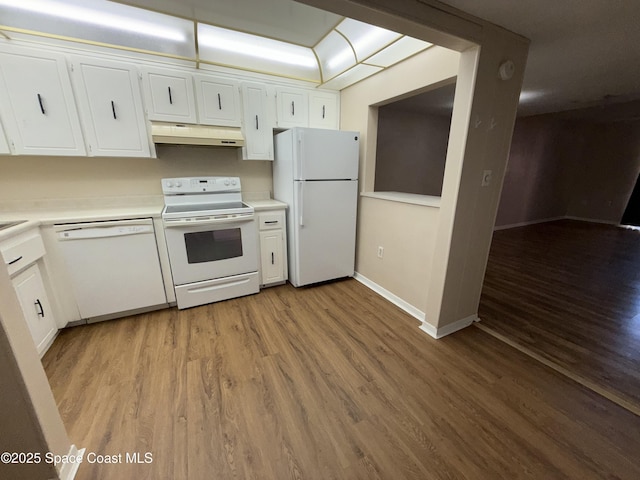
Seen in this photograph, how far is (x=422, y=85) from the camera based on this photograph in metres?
2.10

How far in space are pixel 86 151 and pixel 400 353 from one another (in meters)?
3.13

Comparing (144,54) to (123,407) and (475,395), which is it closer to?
(123,407)

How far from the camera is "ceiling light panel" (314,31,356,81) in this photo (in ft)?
7.74

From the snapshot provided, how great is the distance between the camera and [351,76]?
2.67m

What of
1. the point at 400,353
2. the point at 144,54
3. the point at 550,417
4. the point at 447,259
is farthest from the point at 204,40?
the point at 550,417

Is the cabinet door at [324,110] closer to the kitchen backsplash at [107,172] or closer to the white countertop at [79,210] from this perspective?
the kitchen backsplash at [107,172]

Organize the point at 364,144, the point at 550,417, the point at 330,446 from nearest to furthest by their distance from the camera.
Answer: the point at 330,446 → the point at 550,417 → the point at 364,144

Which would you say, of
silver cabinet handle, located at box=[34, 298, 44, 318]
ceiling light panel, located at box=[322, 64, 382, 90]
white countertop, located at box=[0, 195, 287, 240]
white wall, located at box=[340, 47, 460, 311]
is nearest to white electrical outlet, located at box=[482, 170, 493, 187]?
white wall, located at box=[340, 47, 460, 311]

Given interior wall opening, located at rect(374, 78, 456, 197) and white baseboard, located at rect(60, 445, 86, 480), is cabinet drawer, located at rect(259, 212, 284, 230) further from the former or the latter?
white baseboard, located at rect(60, 445, 86, 480)

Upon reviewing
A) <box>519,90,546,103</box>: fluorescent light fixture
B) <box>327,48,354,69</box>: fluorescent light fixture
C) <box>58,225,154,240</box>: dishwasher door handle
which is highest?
<box>327,48,354,69</box>: fluorescent light fixture

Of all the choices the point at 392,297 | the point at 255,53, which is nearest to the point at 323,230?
the point at 392,297

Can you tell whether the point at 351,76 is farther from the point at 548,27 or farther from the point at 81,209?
the point at 81,209

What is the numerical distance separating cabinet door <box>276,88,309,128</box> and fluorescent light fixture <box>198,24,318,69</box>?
0.28 m

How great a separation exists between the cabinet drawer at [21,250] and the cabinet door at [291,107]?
7.60 feet
